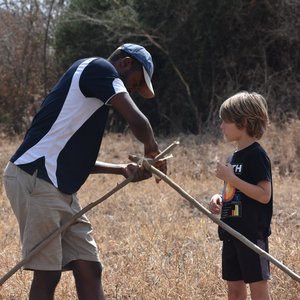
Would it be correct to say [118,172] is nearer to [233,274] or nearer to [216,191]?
[233,274]

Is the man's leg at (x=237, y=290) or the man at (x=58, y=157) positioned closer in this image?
the man at (x=58, y=157)

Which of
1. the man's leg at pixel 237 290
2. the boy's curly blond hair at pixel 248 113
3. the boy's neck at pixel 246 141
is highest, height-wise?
the boy's curly blond hair at pixel 248 113

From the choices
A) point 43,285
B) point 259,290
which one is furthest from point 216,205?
point 43,285

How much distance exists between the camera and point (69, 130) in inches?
137

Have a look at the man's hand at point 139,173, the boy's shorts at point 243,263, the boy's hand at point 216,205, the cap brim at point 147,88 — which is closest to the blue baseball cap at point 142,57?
the cap brim at point 147,88

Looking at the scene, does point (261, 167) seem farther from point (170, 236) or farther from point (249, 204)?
point (170, 236)

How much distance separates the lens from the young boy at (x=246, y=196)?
363cm

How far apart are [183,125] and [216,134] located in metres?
2.36

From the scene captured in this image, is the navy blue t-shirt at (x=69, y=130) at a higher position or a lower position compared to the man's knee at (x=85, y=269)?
higher

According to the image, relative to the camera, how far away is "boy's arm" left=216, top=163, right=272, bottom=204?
11.8 feet

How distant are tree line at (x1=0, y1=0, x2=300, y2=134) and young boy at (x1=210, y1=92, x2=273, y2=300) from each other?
308 inches

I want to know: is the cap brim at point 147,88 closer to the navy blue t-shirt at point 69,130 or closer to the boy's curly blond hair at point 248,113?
the navy blue t-shirt at point 69,130

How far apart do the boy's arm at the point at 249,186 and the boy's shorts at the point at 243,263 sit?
0.76 ft

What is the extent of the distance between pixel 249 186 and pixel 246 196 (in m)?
0.10
